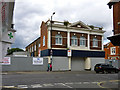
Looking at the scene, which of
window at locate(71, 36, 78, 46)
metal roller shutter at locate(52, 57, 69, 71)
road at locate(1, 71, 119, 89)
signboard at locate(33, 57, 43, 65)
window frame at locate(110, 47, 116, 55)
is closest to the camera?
road at locate(1, 71, 119, 89)

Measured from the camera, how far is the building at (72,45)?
1204 inches

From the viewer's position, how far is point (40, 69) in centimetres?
2908

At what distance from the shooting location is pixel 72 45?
32.5 m

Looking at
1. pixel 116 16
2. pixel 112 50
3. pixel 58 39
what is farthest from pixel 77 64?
pixel 112 50

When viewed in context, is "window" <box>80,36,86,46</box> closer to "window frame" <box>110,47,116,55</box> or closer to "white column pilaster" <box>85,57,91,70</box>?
"white column pilaster" <box>85,57,91,70</box>

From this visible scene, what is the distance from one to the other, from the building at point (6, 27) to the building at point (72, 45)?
25.9 meters

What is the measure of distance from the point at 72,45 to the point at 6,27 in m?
30.0

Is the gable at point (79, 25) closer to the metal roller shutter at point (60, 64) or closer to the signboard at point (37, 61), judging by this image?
the metal roller shutter at point (60, 64)

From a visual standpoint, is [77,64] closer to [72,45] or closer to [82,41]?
[72,45]

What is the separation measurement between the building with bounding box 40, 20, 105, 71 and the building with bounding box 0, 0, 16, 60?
25.9 m

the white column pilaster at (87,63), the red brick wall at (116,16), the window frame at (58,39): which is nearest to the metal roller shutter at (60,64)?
the window frame at (58,39)

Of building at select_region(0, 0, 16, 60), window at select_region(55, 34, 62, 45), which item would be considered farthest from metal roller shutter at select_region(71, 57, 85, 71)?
building at select_region(0, 0, 16, 60)

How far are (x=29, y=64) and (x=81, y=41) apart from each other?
11.8 m

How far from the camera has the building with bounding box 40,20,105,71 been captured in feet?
100
